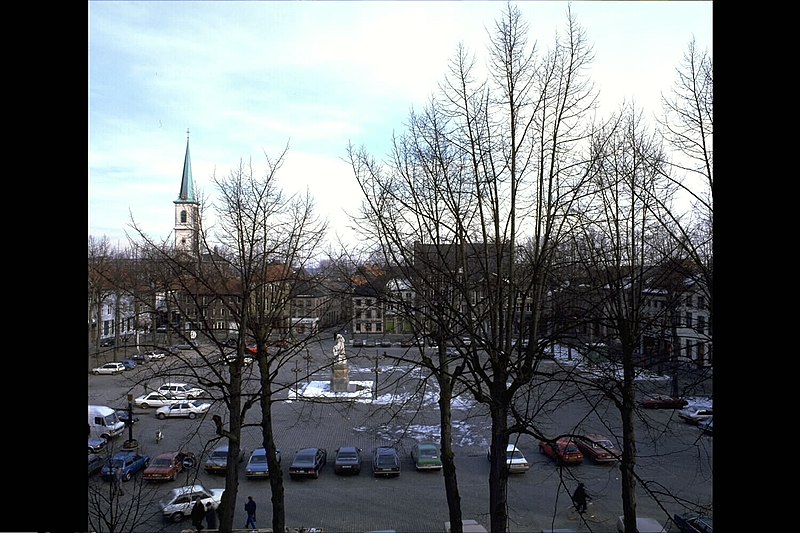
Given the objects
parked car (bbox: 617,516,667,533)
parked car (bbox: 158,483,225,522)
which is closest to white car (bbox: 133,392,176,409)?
parked car (bbox: 158,483,225,522)

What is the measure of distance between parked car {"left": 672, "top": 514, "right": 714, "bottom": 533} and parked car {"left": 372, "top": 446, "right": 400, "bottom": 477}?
15.3 feet

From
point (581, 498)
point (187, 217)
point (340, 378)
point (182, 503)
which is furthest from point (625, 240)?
point (340, 378)

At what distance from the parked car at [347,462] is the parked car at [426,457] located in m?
1.08

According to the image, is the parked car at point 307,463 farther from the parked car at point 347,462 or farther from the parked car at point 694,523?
the parked car at point 694,523

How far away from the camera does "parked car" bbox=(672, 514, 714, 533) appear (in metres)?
6.60

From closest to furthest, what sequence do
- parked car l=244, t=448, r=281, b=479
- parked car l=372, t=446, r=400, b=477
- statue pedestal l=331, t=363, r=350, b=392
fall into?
parked car l=244, t=448, r=281, b=479
parked car l=372, t=446, r=400, b=477
statue pedestal l=331, t=363, r=350, b=392

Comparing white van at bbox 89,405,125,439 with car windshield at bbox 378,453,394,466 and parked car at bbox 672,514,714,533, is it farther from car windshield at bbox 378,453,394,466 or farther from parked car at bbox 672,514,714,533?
parked car at bbox 672,514,714,533

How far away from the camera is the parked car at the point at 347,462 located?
34.2ft

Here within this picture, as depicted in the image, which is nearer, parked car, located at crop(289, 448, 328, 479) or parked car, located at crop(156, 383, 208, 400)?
parked car, located at crop(156, 383, 208, 400)

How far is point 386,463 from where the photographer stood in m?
10.4

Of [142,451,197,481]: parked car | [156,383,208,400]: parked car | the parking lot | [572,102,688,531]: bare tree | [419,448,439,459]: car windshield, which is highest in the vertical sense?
[572,102,688,531]: bare tree

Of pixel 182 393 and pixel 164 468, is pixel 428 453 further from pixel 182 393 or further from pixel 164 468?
pixel 182 393

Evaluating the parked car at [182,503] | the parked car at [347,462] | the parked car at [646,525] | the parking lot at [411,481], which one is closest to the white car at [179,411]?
the parking lot at [411,481]

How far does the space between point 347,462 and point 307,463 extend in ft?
2.40
